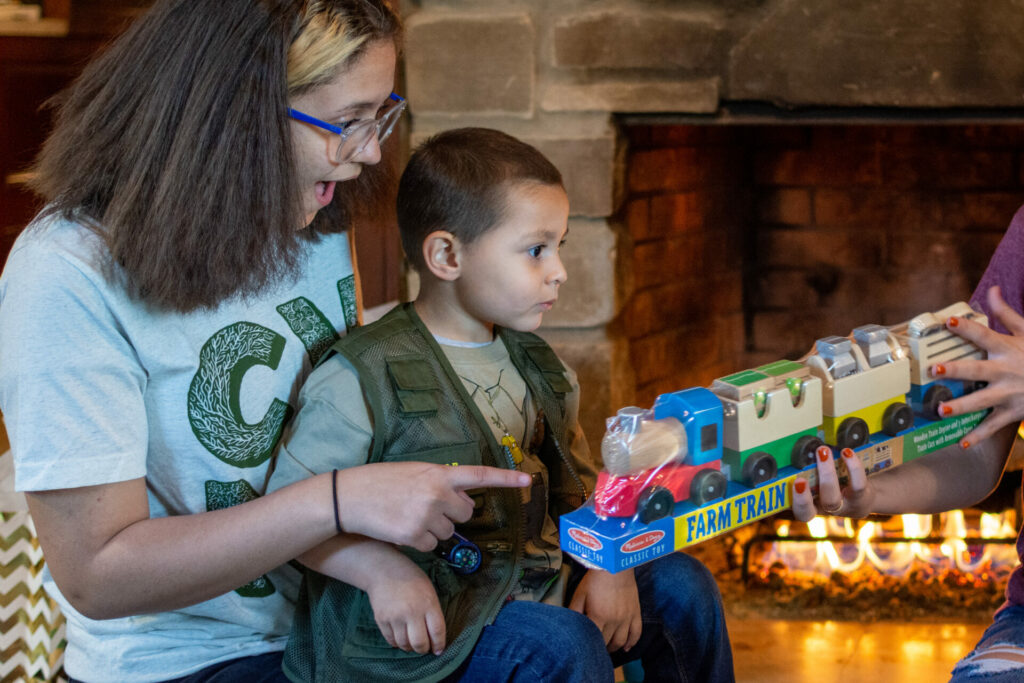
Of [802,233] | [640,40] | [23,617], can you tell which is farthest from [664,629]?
[802,233]

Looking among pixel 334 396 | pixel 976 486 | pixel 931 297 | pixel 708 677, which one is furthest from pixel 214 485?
pixel 931 297

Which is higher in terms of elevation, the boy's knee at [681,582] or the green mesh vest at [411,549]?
the green mesh vest at [411,549]

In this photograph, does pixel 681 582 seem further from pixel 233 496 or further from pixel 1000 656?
pixel 233 496

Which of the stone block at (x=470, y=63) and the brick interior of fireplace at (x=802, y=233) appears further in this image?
the brick interior of fireplace at (x=802, y=233)

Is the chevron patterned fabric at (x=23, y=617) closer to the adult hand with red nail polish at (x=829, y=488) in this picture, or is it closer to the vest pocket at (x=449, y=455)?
the vest pocket at (x=449, y=455)

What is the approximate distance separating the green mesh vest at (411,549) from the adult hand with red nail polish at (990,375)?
0.47m

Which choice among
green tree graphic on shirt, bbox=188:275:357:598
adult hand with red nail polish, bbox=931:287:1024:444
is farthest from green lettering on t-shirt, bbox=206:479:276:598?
adult hand with red nail polish, bbox=931:287:1024:444

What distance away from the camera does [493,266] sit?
1.13m

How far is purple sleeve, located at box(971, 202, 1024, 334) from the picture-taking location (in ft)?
3.82

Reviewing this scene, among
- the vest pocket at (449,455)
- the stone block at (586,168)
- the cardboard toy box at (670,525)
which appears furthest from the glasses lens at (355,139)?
the stone block at (586,168)

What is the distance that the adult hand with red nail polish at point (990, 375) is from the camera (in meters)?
1.04

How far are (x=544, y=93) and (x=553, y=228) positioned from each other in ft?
1.78

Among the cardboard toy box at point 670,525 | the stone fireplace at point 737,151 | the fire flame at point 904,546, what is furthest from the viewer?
the fire flame at point 904,546

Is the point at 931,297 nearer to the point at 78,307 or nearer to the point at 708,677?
the point at 708,677
